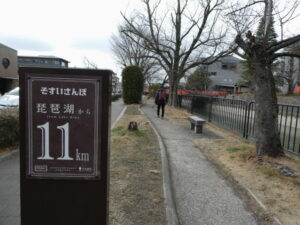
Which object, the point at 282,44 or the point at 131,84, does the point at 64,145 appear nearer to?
the point at 282,44

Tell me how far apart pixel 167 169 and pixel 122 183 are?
44.4 inches

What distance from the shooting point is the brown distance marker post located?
1922 millimetres

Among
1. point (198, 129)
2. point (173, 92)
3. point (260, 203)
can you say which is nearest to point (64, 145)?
point (260, 203)

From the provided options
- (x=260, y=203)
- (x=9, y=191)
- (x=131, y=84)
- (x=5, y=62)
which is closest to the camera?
(x=260, y=203)

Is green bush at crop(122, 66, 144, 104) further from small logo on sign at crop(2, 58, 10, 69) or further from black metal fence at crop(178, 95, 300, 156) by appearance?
small logo on sign at crop(2, 58, 10, 69)

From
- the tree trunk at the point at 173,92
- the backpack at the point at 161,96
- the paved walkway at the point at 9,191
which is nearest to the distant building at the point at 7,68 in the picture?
the tree trunk at the point at 173,92

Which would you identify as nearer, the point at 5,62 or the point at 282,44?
the point at 282,44

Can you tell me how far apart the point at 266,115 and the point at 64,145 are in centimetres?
435

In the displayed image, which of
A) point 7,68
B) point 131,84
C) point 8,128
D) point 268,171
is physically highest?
point 7,68

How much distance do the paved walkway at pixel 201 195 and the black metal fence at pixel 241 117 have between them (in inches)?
98.8

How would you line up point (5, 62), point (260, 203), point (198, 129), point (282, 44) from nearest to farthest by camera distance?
point (260, 203), point (282, 44), point (198, 129), point (5, 62)

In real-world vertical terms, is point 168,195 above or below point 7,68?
below

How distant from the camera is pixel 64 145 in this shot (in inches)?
78.3

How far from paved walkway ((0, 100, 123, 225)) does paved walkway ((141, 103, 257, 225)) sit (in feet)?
6.72
